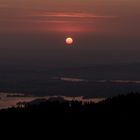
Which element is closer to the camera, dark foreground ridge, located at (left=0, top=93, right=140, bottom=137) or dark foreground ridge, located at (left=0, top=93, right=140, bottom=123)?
dark foreground ridge, located at (left=0, top=93, right=140, bottom=137)

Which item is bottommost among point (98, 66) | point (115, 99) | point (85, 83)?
point (115, 99)

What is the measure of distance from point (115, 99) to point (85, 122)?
2580 millimetres

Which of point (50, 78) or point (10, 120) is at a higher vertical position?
point (50, 78)

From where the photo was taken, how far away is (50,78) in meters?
58.3

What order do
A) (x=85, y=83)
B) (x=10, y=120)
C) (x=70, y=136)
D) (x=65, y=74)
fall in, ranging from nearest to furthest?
(x=70, y=136), (x=10, y=120), (x=85, y=83), (x=65, y=74)

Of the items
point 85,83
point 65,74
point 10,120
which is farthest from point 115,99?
point 65,74

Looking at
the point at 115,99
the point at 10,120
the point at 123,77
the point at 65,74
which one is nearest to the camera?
the point at 10,120

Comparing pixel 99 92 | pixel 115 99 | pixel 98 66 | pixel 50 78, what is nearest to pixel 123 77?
pixel 50 78

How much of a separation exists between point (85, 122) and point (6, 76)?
3694 centimetres

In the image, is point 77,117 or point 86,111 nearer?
point 77,117

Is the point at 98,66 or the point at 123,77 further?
the point at 98,66

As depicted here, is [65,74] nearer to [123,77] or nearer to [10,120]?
[123,77]

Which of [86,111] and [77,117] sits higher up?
[86,111]

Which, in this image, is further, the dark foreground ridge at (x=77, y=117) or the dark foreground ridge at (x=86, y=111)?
the dark foreground ridge at (x=86, y=111)
